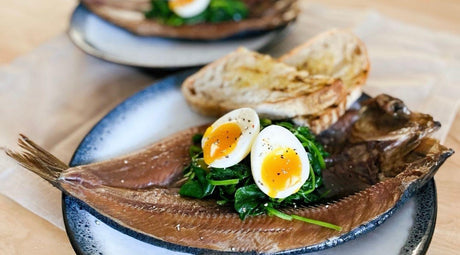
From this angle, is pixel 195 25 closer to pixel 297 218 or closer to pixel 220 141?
pixel 220 141

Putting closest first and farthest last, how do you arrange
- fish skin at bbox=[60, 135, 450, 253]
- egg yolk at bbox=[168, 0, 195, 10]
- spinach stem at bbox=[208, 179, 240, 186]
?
fish skin at bbox=[60, 135, 450, 253]
spinach stem at bbox=[208, 179, 240, 186]
egg yolk at bbox=[168, 0, 195, 10]

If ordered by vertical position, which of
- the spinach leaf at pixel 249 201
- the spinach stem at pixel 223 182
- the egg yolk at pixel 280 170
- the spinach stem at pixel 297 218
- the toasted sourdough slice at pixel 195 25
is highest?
the toasted sourdough slice at pixel 195 25

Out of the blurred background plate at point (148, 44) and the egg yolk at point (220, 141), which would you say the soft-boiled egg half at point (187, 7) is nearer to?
the blurred background plate at point (148, 44)

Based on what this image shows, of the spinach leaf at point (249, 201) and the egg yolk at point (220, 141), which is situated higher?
the egg yolk at point (220, 141)

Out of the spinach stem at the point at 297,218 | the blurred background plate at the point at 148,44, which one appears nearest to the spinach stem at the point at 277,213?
the spinach stem at the point at 297,218

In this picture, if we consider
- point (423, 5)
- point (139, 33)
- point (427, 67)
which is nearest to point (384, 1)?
point (423, 5)

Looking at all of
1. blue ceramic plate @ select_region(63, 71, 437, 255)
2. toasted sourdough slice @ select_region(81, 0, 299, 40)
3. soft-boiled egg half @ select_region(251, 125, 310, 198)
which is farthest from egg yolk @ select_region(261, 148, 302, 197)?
toasted sourdough slice @ select_region(81, 0, 299, 40)

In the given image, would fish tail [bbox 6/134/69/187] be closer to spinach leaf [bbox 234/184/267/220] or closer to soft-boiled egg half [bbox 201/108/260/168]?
soft-boiled egg half [bbox 201/108/260/168]
